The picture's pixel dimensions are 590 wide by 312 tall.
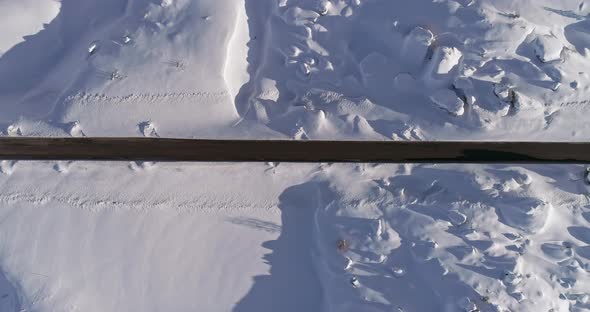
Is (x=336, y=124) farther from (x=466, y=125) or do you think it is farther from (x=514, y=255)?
(x=514, y=255)

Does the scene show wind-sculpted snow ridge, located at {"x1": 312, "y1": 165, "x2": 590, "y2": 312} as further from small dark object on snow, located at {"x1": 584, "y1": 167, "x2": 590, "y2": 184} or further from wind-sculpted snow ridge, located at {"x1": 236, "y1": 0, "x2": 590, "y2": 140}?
wind-sculpted snow ridge, located at {"x1": 236, "y1": 0, "x2": 590, "y2": 140}

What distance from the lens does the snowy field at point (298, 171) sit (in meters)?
5.44

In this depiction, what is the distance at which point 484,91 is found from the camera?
5.53 metres

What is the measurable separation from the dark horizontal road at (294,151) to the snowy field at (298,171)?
12 cm

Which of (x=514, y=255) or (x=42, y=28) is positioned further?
(x=42, y=28)

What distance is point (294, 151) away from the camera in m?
5.73

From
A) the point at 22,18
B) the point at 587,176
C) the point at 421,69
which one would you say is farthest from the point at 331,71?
the point at 22,18

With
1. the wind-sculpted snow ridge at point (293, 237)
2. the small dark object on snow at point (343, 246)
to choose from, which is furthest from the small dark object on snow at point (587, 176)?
the small dark object on snow at point (343, 246)

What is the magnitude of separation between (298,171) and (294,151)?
30 centimetres

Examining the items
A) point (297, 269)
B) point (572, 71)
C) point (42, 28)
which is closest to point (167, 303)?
point (297, 269)

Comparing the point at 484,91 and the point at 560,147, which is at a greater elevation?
the point at 484,91

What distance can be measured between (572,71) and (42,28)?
Result: 7.86m

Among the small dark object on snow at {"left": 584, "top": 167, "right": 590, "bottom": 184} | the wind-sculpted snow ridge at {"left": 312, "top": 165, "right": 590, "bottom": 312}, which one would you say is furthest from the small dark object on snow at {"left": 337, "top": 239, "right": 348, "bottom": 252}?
the small dark object on snow at {"left": 584, "top": 167, "right": 590, "bottom": 184}

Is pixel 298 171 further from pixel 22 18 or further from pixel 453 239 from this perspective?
pixel 22 18
